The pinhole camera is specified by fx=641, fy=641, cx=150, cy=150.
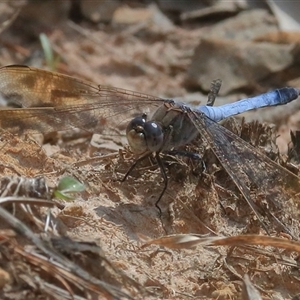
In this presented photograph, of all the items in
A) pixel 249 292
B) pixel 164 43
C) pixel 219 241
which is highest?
pixel 219 241

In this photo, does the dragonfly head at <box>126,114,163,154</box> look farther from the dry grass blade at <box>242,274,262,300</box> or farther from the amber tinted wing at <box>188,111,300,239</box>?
the dry grass blade at <box>242,274,262,300</box>

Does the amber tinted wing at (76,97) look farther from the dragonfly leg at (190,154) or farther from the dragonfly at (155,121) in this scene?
the dragonfly leg at (190,154)

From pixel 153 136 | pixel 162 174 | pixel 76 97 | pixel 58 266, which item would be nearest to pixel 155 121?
pixel 153 136

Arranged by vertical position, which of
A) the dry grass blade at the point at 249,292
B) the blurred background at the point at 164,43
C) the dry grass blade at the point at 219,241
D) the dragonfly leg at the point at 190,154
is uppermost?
the dry grass blade at the point at 219,241

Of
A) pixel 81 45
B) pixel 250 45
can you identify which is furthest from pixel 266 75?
pixel 81 45

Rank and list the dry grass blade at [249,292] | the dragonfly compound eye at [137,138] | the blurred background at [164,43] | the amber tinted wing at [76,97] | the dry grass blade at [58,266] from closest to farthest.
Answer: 1. the dry grass blade at [58,266]
2. the dry grass blade at [249,292]
3. the dragonfly compound eye at [137,138]
4. the amber tinted wing at [76,97]
5. the blurred background at [164,43]

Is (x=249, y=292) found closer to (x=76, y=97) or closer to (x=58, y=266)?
(x=58, y=266)

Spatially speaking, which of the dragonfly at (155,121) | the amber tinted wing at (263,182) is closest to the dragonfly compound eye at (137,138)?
the dragonfly at (155,121)

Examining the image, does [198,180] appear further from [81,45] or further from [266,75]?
[81,45]

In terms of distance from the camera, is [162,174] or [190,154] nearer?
[162,174]
